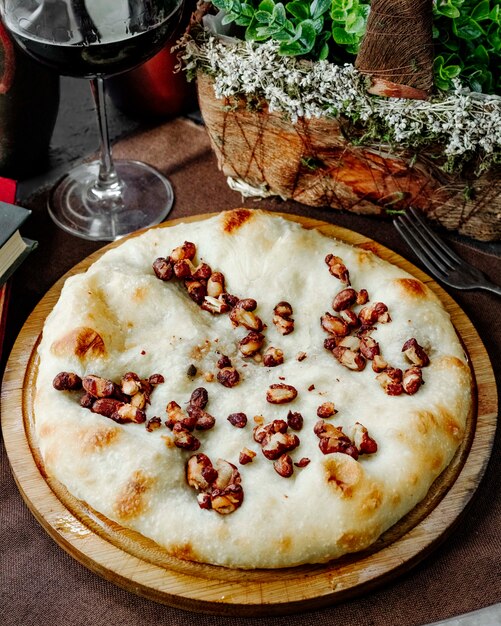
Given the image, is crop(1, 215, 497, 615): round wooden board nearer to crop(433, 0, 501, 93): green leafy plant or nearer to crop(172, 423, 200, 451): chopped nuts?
crop(172, 423, 200, 451): chopped nuts

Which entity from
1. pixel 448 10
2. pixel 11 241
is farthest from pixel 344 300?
pixel 11 241

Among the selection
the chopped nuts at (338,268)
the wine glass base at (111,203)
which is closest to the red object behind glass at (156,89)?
the wine glass base at (111,203)

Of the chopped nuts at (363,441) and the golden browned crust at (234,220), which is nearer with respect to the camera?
the chopped nuts at (363,441)

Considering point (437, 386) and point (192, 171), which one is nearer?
point (437, 386)

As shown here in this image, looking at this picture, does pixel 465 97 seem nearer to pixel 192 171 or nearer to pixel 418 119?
pixel 418 119

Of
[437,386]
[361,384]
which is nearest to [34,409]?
[361,384]

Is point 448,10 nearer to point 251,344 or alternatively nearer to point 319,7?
point 319,7

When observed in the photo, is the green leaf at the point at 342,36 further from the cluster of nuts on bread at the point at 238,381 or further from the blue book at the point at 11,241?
the blue book at the point at 11,241
